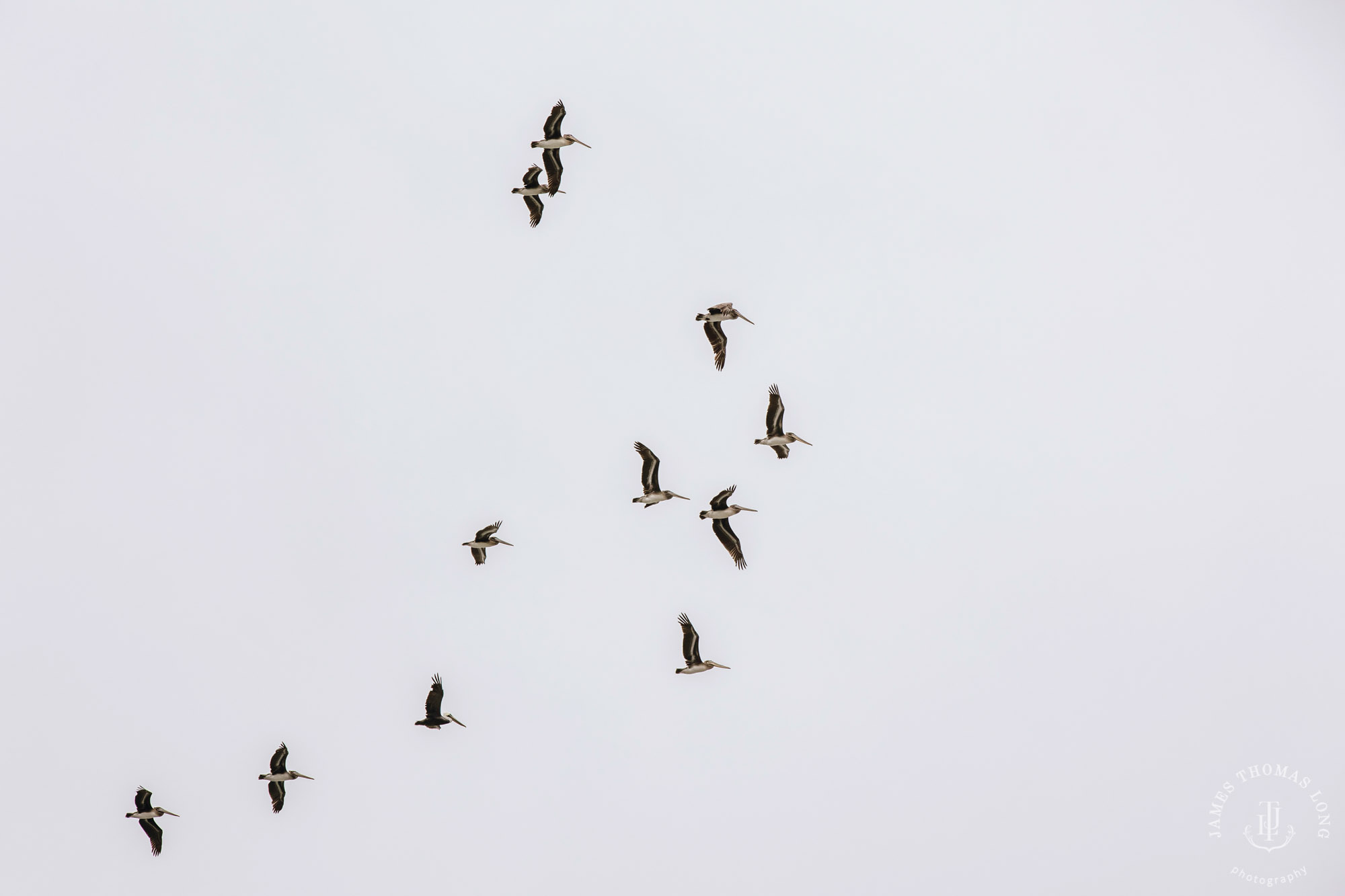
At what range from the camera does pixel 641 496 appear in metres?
32.4

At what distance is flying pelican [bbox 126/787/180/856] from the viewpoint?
3291 cm

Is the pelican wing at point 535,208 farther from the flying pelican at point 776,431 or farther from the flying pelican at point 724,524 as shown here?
the flying pelican at point 724,524

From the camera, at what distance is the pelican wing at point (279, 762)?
3338cm

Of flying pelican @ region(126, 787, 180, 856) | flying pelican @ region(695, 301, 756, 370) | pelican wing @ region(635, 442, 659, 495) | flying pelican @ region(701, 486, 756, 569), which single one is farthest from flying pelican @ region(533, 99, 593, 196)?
flying pelican @ region(126, 787, 180, 856)

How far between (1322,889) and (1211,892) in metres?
3.74

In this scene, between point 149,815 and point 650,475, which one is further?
point 149,815

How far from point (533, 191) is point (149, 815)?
18.2m

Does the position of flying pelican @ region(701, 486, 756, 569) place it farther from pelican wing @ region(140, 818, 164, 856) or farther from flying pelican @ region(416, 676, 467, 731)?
pelican wing @ region(140, 818, 164, 856)

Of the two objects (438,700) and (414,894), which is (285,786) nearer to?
(414,894)

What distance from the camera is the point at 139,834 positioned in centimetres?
3700

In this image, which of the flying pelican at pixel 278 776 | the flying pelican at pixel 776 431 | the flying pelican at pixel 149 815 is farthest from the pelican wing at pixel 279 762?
the flying pelican at pixel 776 431

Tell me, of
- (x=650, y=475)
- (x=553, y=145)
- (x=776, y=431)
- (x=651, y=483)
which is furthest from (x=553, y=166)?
(x=776, y=431)

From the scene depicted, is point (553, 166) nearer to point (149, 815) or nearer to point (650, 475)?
point (650, 475)

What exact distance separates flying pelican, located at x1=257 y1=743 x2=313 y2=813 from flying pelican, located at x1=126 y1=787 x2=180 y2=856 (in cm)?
240
